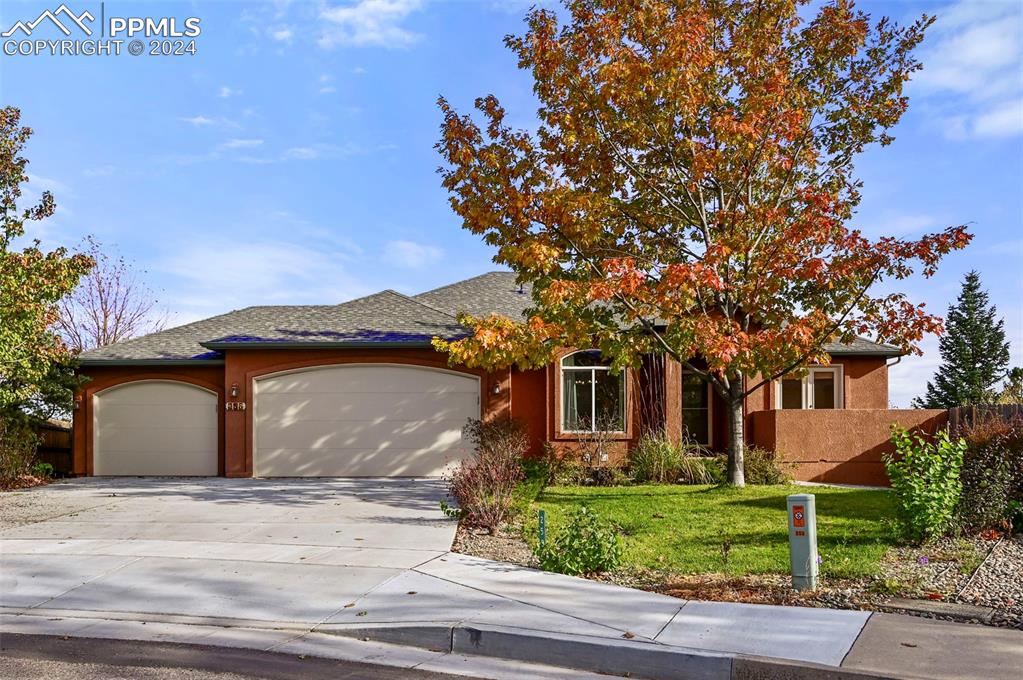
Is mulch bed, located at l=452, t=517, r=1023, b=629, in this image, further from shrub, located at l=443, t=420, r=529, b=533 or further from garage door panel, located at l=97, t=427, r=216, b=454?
garage door panel, located at l=97, t=427, r=216, b=454

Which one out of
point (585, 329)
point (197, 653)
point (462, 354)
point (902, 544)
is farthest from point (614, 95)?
point (197, 653)

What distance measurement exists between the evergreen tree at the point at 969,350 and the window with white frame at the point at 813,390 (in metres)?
16.1

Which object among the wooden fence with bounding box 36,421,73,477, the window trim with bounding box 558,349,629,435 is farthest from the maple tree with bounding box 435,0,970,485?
the wooden fence with bounding box 36,421,73,477

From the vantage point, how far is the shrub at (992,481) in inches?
379

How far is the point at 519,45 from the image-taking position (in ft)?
48.2

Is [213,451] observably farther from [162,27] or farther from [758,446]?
[758,446]

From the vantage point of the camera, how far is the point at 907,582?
308 inches

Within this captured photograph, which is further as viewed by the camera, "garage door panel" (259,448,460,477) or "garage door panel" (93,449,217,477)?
"garage door panel" (93,449,217,477)

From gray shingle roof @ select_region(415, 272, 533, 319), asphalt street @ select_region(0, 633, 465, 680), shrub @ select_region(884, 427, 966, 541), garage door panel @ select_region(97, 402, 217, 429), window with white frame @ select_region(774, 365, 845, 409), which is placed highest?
gray shingle roof @ select_region(415, 272, 533, 319)

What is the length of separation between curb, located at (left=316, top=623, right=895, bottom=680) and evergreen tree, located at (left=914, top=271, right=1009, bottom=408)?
32.3 m

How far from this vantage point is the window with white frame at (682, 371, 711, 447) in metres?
20.1

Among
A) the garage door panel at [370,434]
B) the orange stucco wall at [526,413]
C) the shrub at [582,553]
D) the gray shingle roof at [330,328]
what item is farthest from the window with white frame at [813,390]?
the shrub at [582,553]

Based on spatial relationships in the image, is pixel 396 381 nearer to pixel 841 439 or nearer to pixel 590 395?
pixel 590 395

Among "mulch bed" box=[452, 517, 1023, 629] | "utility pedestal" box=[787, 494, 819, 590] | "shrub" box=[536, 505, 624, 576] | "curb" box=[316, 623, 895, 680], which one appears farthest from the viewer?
"shrub" box=[536, 505, 624, 576]
